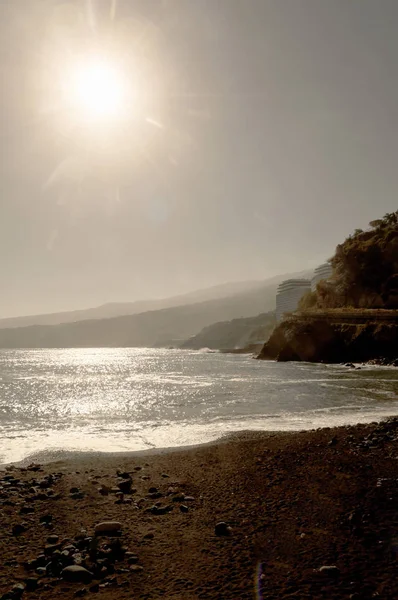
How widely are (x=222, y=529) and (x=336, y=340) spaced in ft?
254

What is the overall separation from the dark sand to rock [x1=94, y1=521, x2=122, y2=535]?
216 millimetres

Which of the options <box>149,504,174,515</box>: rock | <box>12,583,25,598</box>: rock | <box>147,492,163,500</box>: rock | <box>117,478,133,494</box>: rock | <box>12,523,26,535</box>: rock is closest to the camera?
<box>12,583,25,598</box>: rock

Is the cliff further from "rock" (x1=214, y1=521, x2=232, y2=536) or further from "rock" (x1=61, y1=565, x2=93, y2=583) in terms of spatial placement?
"rock" (x1=61, y1=565, x2=93, y2=583)

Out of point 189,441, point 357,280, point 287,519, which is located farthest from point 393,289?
point 287,519

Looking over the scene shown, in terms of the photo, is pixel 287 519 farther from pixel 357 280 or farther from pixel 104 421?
pixel 357 280

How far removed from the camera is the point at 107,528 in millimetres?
8344

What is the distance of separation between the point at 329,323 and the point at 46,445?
74661mm

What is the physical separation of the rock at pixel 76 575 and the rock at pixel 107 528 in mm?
1520

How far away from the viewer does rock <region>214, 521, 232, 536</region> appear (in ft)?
26.4

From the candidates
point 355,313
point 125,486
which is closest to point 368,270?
point 355,313

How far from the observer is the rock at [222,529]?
8.05 m

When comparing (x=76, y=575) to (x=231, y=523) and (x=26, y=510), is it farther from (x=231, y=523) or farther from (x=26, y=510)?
(x=26, y=510)

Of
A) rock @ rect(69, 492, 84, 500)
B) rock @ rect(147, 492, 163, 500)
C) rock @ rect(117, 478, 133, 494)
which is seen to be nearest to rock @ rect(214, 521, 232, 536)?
rock @ rect(147, 492, 163, 500)

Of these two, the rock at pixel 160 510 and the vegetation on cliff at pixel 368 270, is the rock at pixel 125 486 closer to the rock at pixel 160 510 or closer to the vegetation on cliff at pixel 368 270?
the rock at pixel 160 510
